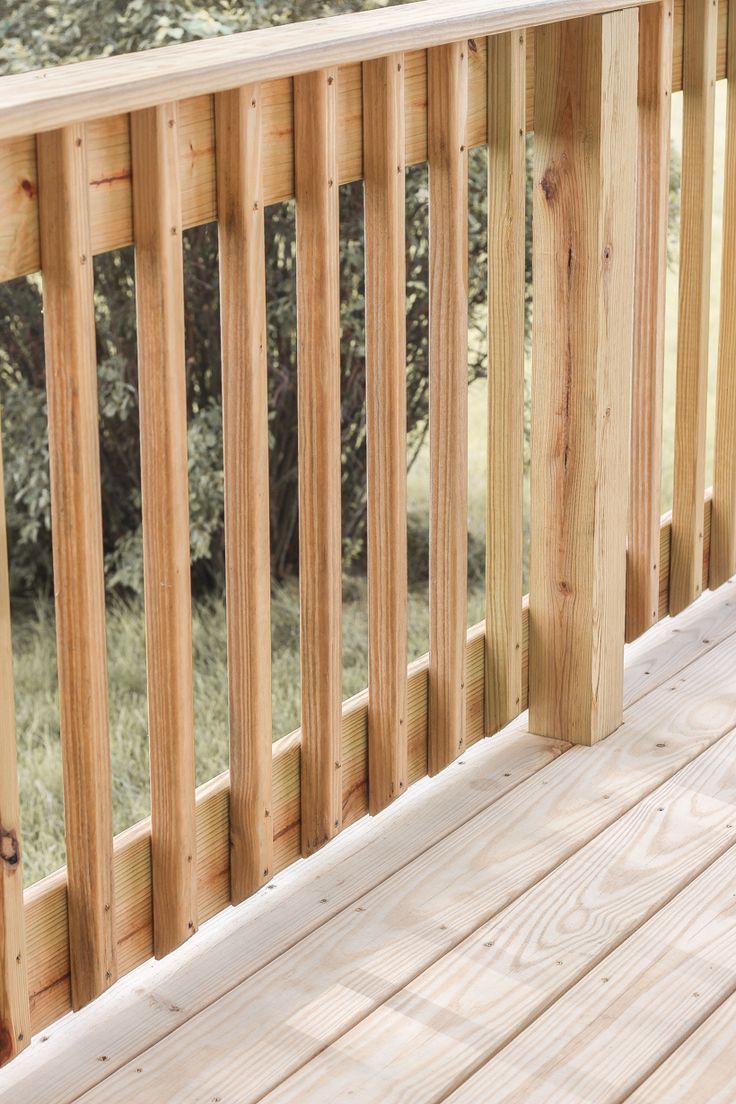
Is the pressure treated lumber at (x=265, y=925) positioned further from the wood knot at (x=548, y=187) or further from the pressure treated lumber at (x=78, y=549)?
the wood knot at (x=548, y=187)

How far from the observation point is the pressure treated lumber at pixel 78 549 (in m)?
1.63

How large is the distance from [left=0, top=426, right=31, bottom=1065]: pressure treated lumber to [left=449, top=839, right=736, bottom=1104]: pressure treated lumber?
1.63 ft

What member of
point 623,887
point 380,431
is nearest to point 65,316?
point 380,431

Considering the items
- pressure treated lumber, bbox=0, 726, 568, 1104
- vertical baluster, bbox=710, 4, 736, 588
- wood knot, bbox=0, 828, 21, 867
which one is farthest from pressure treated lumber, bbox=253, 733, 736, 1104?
vertical baluster, bbox=710, 4, 736, 588

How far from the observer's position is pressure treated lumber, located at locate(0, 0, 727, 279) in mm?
1601

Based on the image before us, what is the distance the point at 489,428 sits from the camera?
243cm

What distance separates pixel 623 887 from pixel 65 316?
112 centimetres

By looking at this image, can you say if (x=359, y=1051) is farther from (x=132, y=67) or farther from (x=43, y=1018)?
(x=132, y=67)

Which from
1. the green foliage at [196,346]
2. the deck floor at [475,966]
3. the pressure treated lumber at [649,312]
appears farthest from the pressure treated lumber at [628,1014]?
the green foliage at [196,346]

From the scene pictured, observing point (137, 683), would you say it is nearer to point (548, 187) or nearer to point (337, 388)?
point (548, 187)

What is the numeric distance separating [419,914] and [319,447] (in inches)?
25.5

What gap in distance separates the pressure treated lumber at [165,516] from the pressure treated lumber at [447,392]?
52 centimetres

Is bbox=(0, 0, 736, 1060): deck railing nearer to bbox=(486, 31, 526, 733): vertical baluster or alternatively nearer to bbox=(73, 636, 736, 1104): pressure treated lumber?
bbox=(486, 31, 526, 733): vertical baluster

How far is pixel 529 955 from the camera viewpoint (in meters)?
2.06
